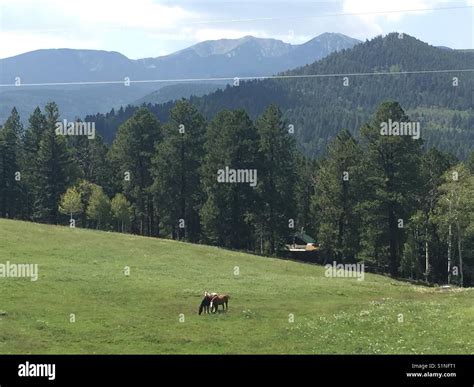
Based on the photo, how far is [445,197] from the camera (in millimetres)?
54031

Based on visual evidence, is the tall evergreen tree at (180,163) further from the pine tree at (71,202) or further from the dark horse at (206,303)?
the dark horse at (206,303)

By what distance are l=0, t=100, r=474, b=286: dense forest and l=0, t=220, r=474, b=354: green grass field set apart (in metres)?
17.5

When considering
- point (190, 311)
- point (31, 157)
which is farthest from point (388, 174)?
point (31, 157)

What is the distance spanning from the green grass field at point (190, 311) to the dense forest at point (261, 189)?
17.5m

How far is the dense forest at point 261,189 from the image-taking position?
54094 millimetres

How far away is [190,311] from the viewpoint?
2369cm

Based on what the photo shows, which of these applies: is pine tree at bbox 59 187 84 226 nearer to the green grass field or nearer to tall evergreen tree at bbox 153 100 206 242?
tall evergreen tree at bbox 153 100 206 242

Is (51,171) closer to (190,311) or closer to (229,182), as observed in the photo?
(229,182)

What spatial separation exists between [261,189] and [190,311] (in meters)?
39.1

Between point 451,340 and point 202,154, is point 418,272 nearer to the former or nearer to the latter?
point 202,154

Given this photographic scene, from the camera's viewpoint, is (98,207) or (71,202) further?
(98,207)

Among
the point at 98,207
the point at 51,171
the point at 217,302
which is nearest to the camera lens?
the point at 217,302

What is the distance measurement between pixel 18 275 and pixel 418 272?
4161cm

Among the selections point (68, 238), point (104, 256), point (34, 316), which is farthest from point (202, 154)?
point (34, 316)
